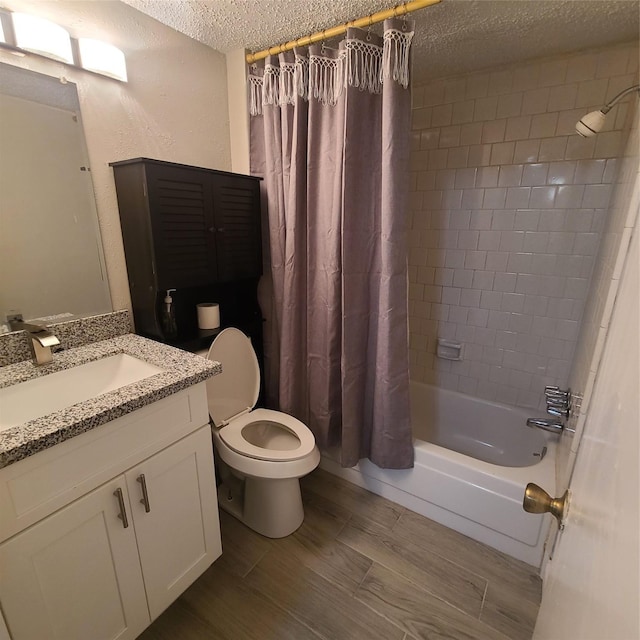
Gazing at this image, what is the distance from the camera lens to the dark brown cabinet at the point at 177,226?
1.28m

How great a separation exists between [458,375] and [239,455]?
1.46m

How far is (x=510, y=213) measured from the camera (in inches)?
72.9

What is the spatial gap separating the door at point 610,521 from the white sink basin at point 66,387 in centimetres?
110

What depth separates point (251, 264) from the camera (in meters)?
1.68

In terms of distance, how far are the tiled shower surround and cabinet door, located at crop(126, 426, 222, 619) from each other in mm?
1590

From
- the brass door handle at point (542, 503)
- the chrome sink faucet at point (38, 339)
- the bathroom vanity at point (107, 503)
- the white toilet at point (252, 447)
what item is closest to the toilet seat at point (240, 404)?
the white toilet at point (252, 447)

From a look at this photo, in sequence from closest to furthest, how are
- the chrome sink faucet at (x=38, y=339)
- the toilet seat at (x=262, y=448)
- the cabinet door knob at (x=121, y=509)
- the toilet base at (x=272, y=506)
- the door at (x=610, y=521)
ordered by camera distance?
1. the door at (x=610, y=521)
2. the cabinet door knob at (x=121, y=509)
3. the chrome sink faucet at (x=38, y=339)
4. the toilet seat at (x=262, y=448)
5. the toilet base at (x=272, y=506)

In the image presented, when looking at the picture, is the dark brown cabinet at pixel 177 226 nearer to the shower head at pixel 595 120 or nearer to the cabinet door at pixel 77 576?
the cabinet door at pixel 77 576

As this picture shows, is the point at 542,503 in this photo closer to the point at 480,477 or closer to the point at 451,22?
the point at 480,477

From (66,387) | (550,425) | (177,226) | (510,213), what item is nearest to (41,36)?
(177,226)

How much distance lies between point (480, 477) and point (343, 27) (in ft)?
6.28

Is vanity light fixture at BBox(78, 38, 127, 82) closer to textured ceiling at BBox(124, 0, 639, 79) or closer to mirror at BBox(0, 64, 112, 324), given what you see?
mirror at BBox(0, 64, 112, 324)

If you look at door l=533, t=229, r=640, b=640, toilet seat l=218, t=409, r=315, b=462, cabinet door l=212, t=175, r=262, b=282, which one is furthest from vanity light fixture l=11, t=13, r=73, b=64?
door l=533, t=229, r=640, b=640

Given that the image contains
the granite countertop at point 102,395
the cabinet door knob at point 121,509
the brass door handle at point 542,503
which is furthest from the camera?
Result: the cabinet door knob at point 121,509
